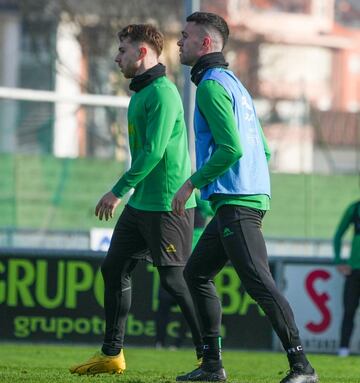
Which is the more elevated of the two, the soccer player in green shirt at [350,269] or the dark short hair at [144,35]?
the dark short hair at [144,35]

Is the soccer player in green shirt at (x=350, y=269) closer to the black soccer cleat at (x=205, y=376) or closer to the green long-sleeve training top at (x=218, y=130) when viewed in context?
the black soccer cleat at (x=205, y=376)

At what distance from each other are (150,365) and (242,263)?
4827 millimetres

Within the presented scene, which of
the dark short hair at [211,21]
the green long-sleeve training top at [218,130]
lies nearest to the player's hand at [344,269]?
the dark short hair at [211,21]

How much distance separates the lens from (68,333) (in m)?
16.5

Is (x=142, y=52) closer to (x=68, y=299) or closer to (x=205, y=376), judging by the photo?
(x=205, y=376)

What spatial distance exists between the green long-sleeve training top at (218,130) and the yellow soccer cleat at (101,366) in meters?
1.66

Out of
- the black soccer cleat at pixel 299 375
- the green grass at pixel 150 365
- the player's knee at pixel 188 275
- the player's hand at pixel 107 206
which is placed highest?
the player's hand at pixel 107 206

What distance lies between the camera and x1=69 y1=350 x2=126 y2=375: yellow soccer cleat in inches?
379

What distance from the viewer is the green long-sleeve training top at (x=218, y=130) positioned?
8.55 meters

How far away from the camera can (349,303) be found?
16.7 meters

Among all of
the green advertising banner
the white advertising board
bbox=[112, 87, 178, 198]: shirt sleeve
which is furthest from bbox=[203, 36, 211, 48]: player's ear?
the white advertising board

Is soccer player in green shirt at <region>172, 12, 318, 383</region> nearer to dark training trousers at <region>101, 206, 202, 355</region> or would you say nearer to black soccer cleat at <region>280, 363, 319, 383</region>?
black soccer cleat at <region>280, 363, 319, 383</region>

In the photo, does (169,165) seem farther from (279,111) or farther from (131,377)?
(279,111)

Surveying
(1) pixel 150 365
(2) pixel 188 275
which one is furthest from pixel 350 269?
(2) pixel 188 275
